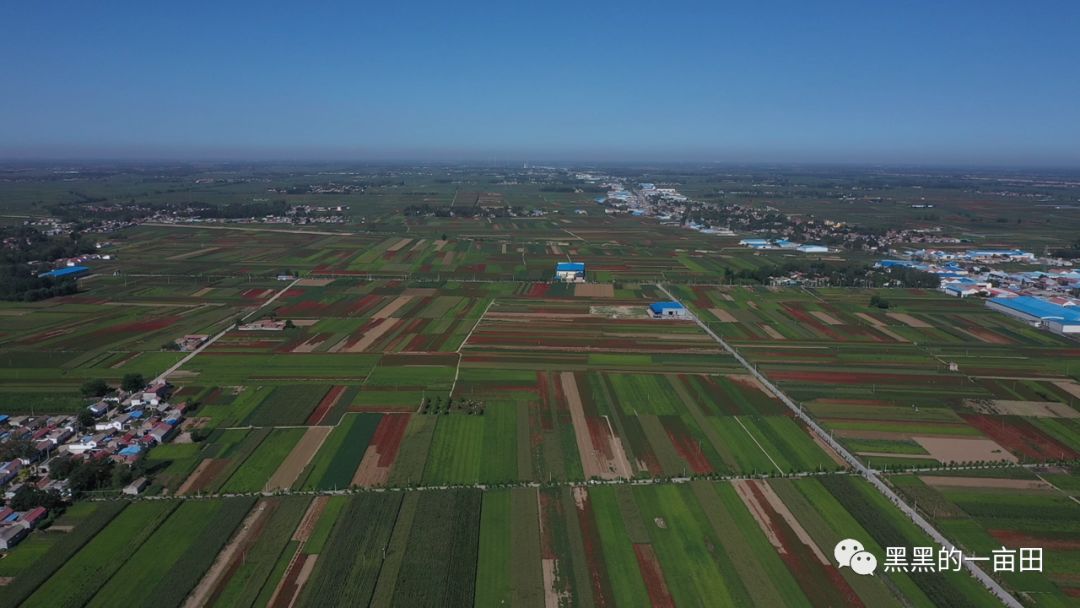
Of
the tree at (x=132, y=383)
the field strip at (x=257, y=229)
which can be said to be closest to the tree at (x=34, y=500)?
the tree at (x=132, y=383)

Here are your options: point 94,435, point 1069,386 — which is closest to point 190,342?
point 94,435

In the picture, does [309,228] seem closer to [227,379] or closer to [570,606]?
[227,379]

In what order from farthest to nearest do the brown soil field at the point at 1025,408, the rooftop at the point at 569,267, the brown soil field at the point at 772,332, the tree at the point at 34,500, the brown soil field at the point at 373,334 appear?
the rooftop at the point at 569,267, the brown soil field at the point at 772,332, the brown soil field at the point at 373,334, the brown soil field at the point at 1025,408, the tree at the point at 34,500

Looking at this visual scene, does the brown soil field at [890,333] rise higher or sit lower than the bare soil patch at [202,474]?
higher

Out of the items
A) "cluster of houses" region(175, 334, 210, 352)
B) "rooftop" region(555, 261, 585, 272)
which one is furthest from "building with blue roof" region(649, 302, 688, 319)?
"cluster of houses" region(175, 334, 210, 352)

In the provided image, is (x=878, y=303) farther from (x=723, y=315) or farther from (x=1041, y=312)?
(x=723, y=315)

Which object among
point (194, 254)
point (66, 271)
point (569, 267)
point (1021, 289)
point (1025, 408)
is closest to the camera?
point (1025, 408)

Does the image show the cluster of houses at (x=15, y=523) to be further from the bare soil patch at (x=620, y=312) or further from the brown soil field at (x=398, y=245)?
the brown soil field at (x=398, y=245)

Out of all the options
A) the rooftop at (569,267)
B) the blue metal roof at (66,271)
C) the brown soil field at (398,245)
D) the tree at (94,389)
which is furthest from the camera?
the brown soil field at (398,245)
